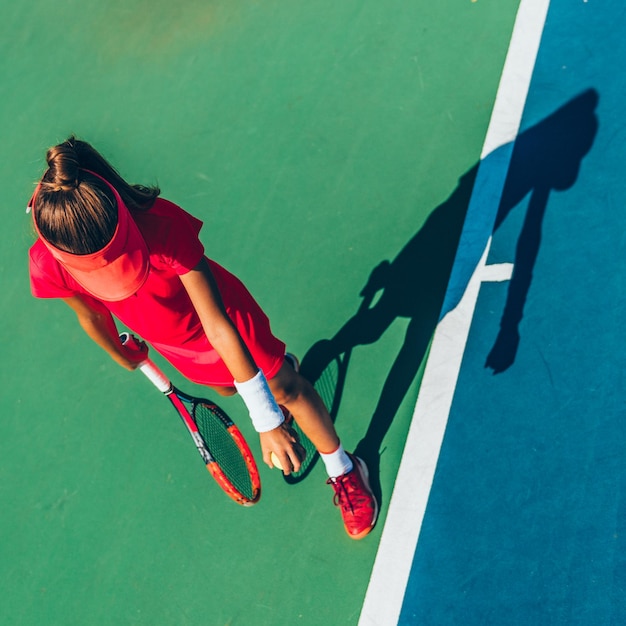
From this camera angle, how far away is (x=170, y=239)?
9.20 ft

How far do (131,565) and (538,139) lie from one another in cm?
382

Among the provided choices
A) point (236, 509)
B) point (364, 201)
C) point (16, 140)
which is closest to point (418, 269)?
point (364, 201)

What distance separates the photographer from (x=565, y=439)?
3908mm

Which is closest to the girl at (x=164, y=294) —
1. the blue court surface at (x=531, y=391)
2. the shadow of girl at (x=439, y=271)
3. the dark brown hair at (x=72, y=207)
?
the dark brown hair at (x=72, y=207)

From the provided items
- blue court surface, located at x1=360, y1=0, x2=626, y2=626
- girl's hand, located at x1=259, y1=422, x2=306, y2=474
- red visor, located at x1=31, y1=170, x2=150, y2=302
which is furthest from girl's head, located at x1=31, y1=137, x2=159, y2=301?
blue court surface, located at x1=360, y1=0, x2=626, y2=626

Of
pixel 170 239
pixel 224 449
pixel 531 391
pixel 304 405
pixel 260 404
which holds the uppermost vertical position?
pixel 170 239

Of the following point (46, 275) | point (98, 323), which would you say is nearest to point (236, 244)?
point (98, 323)

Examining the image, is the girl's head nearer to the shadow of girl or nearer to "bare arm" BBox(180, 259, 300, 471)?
"bare arm" BBox(180, 259, 300, 471)

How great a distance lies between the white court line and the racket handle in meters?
1.45

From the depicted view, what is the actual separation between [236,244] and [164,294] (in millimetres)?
1953

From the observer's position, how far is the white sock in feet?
12.5

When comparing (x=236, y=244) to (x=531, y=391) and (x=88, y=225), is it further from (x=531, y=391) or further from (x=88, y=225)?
(x=88, y=225)

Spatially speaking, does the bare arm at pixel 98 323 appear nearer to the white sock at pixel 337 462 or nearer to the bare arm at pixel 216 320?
the bare arm at pixel 216 320

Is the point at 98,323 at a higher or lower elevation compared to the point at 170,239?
lower
